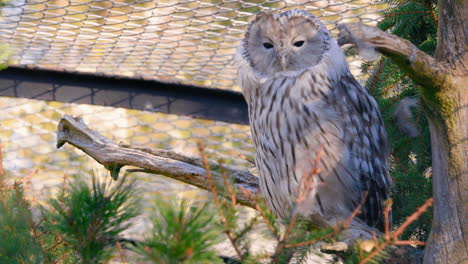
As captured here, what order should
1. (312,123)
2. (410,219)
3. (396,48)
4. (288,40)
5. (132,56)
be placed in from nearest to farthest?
(410,219)
(396,48)
(312,123)
(288,40)
(132,56)

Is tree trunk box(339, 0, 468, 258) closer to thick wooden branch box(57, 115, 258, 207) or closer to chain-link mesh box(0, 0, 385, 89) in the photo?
thick wooden branch box(57, 115, 258, 207)

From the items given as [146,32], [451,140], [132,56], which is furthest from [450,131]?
[132,56]

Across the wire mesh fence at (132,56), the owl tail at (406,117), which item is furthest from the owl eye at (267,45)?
the owl tail at (406,117)

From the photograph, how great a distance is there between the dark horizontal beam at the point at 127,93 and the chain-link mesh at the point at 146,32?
46mm

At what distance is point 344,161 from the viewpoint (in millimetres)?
1630

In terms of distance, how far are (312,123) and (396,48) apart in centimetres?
61

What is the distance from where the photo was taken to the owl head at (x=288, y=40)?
5.53 feet

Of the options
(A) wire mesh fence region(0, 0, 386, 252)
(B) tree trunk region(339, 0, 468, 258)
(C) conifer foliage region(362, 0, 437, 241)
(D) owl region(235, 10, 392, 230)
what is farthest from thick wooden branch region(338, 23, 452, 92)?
(A) wire mesh fence region(0, 0, 386, 252)

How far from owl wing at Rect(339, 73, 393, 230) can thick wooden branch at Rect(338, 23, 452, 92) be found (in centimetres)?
59

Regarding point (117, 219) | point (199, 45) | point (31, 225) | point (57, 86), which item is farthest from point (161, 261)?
point (57, 86)

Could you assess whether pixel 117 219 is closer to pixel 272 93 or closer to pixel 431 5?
pixel 272 93

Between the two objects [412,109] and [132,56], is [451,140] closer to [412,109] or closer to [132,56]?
[412,109]

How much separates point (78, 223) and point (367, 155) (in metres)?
1.14

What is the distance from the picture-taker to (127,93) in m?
2.54
